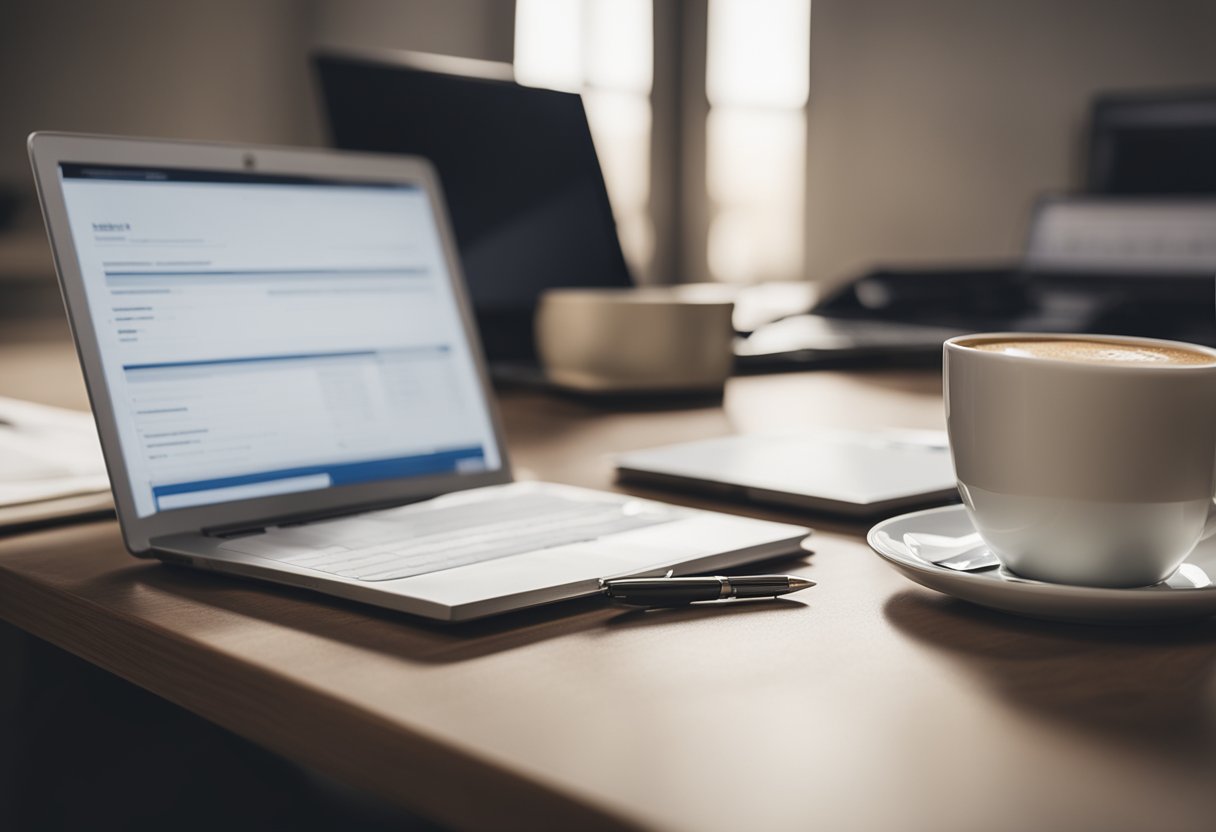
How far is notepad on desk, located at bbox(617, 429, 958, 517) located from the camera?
60 cm

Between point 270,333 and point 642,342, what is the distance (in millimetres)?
473

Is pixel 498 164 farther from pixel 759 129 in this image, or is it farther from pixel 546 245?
pixel 759 129

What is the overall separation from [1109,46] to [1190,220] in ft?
6.92

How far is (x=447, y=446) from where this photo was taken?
65cm

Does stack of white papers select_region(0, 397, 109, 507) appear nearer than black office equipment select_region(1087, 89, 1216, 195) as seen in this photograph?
Yes

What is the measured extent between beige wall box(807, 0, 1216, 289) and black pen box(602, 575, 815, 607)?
4039 millimetres

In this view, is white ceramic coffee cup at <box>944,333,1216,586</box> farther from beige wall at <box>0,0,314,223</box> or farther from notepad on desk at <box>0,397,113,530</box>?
beige wall at <box>0,0,314,223</box>

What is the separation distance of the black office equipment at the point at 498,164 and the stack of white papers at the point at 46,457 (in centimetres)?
42

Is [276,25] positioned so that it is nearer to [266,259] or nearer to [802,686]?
[266,259]

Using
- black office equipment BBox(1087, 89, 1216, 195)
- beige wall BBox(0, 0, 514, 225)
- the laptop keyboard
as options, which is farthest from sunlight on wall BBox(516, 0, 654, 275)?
the laptop keyboard

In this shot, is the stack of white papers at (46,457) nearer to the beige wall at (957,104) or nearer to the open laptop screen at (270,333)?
the open laptop screen at (270,333)

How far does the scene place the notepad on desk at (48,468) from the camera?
0.58 m

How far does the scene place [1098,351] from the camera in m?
0.43

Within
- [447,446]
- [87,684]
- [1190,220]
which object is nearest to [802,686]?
[447,446]
